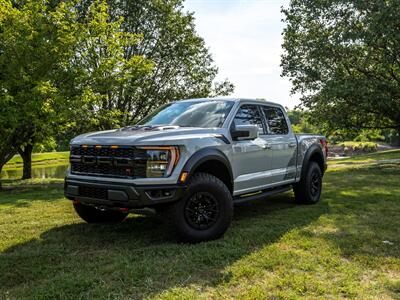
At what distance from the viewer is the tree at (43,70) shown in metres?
11.0

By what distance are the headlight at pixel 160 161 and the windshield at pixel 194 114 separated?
1121mm


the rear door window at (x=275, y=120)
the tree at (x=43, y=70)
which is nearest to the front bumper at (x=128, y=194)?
the rear door window at (x=275, y=120)

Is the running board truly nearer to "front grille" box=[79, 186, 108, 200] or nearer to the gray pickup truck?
the gray pickup truck

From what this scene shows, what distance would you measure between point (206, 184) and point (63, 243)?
2092 mm

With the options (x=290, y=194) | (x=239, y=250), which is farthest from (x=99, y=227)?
(x=290, y=194)

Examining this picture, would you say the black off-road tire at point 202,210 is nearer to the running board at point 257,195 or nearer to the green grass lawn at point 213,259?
the green grass lawn at point 213,259

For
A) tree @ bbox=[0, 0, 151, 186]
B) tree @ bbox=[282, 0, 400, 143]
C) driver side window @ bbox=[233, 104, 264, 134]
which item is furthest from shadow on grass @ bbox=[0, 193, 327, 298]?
tree @ bbox=[282, 0, 400, 143]

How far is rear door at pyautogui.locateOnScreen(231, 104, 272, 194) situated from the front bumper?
132 cm

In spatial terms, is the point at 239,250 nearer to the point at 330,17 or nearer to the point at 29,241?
the point at 29,241

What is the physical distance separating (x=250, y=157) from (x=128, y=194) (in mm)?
2216

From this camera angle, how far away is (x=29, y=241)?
528 centimetres

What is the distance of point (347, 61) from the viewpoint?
15.8m

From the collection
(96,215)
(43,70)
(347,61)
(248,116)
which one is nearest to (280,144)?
(248,116)

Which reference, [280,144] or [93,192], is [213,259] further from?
[280,144]
